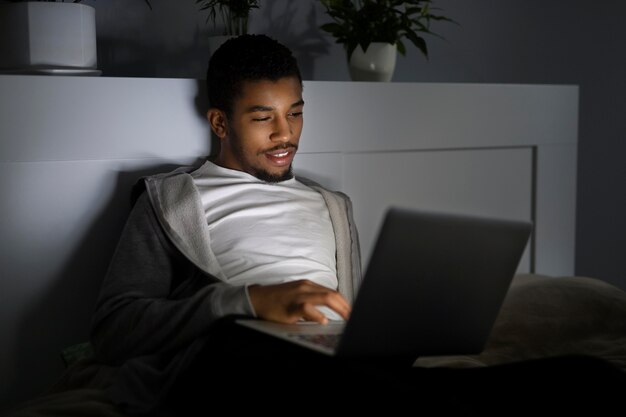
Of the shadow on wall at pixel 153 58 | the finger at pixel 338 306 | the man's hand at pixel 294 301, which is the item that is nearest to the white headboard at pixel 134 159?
the shadow on wall at pixel 153 58

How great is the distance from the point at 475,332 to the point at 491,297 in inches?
2.3

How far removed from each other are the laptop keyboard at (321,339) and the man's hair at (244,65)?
642 mm

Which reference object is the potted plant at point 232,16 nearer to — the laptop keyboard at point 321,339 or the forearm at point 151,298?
the forearm at point 151,298

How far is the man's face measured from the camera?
5.48ft

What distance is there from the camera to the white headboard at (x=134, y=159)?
1.65m

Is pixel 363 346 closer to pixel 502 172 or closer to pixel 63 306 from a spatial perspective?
pixel 63 306

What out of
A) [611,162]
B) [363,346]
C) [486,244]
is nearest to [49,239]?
Result: [363,346]

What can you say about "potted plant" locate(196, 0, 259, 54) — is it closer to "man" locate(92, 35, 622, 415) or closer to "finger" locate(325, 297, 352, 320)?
"man" locate(92, 35, 622, 415)

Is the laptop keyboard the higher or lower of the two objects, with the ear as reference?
lower

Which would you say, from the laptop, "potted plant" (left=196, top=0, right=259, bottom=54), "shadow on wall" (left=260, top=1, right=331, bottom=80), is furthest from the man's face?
"shadow on wall" (left=260, top=1, right=331, bottom=80)

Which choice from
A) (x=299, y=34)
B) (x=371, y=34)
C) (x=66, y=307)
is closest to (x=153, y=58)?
(x=299, y=34)

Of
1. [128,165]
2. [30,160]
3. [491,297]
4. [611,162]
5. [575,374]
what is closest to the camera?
[575,374]

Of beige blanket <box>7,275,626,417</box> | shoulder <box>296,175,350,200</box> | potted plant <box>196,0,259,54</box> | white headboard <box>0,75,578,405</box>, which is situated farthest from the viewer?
potted plant <box>196,0,259,54</box>

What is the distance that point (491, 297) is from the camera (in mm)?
1231
